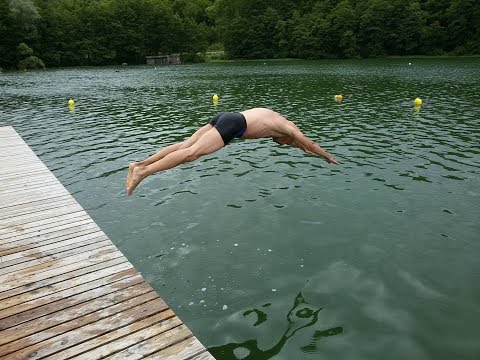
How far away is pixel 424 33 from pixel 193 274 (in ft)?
296

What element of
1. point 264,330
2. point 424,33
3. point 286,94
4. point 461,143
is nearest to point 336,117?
point 461,143

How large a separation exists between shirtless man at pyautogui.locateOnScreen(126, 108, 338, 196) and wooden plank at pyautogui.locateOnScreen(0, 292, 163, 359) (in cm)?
190

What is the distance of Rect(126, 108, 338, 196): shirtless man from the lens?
6258mm

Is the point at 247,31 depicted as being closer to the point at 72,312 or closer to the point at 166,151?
the point at 166,151

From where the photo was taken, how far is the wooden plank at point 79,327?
179 inches

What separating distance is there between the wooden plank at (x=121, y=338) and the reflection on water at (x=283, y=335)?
83 cm

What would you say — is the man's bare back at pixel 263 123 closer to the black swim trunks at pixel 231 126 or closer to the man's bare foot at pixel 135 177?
the black swim trunks at pixel 231 126

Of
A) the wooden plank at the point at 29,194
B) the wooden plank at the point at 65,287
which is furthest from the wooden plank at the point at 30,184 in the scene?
the wooden plank at the point at 65,287

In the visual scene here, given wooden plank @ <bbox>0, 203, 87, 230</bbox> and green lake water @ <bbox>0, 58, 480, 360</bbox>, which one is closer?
green lake water @ <bbox>0, 58, 480, 360</bbox>

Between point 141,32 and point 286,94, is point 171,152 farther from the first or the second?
point 141,32

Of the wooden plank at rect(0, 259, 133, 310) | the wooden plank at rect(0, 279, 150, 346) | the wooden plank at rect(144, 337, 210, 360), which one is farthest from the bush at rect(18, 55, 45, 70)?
the wooden plank at rect(144, 337, 210, 360)

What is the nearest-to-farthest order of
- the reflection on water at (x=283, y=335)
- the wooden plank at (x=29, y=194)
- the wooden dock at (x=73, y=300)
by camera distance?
the wooden dock at (x=73, y=300) → the reflection on water at (x=283, y=335) → the wooden plank at (x=29, y=194)

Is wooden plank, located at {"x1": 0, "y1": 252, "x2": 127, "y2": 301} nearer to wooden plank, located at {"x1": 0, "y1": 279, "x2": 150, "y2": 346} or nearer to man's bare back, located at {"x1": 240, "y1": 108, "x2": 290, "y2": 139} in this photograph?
wooden plank, located at {"x1": 0, "y1": 279, "x2": 150, "y2": 346}

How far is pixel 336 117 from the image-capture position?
20938 millimetres
